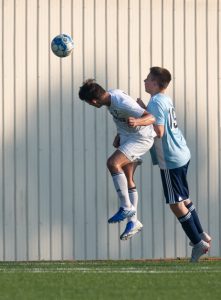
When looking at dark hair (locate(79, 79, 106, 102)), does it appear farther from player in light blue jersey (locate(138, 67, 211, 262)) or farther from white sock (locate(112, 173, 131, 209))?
white sock (locate(112, 173, 131, 209))

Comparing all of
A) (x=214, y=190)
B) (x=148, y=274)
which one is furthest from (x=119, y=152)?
(x=214, y=190)

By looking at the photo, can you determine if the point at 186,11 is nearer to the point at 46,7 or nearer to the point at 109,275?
the point at 46,7

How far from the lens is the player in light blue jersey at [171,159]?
44.6ft

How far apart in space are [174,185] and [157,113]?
0.73 m

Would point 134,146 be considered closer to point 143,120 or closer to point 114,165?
point 114,165

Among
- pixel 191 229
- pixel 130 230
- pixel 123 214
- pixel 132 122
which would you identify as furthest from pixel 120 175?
pixel 191 229

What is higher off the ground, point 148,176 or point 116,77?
point 116,77

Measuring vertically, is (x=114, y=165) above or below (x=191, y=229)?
above

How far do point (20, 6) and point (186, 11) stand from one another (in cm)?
210

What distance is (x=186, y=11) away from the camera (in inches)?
682

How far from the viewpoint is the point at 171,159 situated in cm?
1362

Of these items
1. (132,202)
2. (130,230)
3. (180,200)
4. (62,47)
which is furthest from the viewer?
(62,47)

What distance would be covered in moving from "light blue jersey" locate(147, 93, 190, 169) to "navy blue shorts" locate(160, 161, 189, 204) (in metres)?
0.06

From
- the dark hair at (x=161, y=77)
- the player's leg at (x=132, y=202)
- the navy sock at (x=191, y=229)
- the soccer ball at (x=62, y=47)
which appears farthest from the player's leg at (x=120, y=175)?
the soccer ball at (x=62, y=47)
